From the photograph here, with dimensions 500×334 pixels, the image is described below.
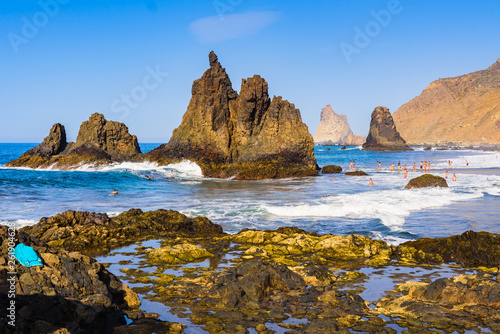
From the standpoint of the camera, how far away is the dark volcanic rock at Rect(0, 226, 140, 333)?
612 centimetres

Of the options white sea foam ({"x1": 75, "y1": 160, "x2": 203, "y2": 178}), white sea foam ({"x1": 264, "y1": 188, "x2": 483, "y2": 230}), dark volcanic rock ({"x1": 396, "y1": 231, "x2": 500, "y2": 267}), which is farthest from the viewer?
white sea foam ({"x1": 75, "y1": 160, "x2": 203, "y2": 178})

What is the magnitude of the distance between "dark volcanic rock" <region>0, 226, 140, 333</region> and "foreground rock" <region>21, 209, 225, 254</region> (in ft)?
19.6

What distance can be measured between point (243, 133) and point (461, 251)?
36.4 meters

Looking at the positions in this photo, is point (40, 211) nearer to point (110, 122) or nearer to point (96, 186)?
point (96, 186)

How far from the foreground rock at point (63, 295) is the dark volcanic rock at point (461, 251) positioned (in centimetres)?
831

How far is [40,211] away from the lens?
22062 mm

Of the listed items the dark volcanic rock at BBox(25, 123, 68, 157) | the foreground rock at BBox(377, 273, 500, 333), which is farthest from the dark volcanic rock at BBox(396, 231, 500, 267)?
the dark volcanic rock at BBox(25, 123, 68, 157)

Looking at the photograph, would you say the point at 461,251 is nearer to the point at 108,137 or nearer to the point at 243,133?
the point at 243,133

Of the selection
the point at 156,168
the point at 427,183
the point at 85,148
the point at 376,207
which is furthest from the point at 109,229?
the point at 85,148

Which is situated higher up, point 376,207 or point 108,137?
point 108,137

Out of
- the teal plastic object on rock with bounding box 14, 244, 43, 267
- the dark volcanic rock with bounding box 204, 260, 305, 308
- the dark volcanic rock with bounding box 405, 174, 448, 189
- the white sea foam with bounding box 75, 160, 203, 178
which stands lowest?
the dark volcanic rock with bounding box 204, 260, 305, 308

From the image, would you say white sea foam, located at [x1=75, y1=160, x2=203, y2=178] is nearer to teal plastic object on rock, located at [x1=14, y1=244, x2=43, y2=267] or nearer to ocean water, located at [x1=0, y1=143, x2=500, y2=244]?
ocean water, located at [x1=0, y1=143, x2=500, y2=244]

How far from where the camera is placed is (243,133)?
1879 inches

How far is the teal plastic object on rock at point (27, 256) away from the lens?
7.21 metres
